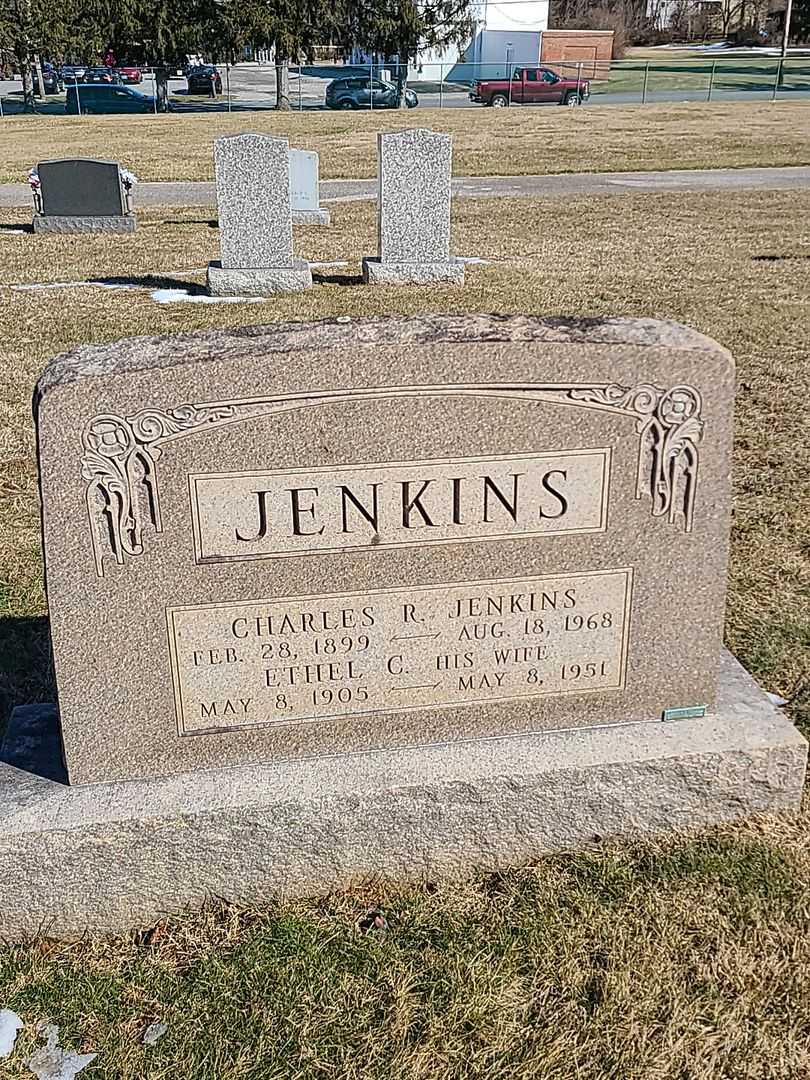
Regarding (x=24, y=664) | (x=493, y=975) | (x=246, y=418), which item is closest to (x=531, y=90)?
(x=24, y=664)

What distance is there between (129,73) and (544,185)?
45.1 m

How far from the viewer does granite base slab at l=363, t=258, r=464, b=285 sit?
10984 millimetres

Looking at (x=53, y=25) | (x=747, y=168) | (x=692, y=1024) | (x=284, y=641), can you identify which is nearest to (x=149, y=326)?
(x=284, y=641)

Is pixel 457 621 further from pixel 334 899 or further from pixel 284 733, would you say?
pixel 334 899

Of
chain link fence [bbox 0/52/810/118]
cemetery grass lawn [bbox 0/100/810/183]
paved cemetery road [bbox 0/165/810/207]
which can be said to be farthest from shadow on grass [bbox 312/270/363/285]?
chain link fence [bbox 0/52/810/118]

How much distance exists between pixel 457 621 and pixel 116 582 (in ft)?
2.89

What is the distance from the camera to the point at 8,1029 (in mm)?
2410

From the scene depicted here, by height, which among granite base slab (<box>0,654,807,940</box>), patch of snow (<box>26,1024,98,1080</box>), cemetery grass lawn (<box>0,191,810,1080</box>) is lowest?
patch of snow (<box>26,1024,98,1080</box>)

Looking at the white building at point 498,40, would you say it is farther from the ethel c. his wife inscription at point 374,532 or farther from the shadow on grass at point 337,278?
the ethel c. his wife inscription at point 374,532

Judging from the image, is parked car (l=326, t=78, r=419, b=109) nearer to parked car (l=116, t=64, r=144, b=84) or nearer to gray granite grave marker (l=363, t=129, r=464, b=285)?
parked car (l=116, t=64, r=144, b=84)

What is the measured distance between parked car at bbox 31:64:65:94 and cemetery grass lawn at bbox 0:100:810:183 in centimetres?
1771

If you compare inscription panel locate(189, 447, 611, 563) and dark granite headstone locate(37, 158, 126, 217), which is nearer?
inscription panel locate(189, 447, 611, 563)

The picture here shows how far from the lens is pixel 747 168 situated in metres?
21.1

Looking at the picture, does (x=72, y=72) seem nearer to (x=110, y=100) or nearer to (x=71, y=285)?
(x=110, y=100)
